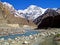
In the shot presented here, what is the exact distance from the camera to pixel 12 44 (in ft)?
76.6

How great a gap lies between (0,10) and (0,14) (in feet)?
9.89

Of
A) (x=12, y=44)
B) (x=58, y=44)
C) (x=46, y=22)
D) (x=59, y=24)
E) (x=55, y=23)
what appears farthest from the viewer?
(x=46, y=22)

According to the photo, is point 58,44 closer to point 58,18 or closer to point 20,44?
point 20,44

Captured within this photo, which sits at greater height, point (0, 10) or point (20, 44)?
point (0, 10)

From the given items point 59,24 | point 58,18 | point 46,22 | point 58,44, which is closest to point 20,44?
point 58,44

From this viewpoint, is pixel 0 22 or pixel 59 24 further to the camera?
pixel 0 22

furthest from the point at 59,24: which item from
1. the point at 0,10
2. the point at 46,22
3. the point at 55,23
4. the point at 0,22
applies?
the point at 0,10

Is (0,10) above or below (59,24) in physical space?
above

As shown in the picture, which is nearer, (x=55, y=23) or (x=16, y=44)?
(x=16, y=44)

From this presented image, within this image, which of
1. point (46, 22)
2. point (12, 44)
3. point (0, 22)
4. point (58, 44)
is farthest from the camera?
point (46, 22)

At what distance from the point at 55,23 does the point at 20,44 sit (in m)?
102

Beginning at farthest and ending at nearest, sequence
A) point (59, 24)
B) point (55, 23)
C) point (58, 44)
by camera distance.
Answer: point (55, 23)
point (59, 24)
point (58, 44)

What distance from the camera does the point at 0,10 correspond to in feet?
479

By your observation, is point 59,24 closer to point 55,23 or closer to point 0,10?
point 55,23
